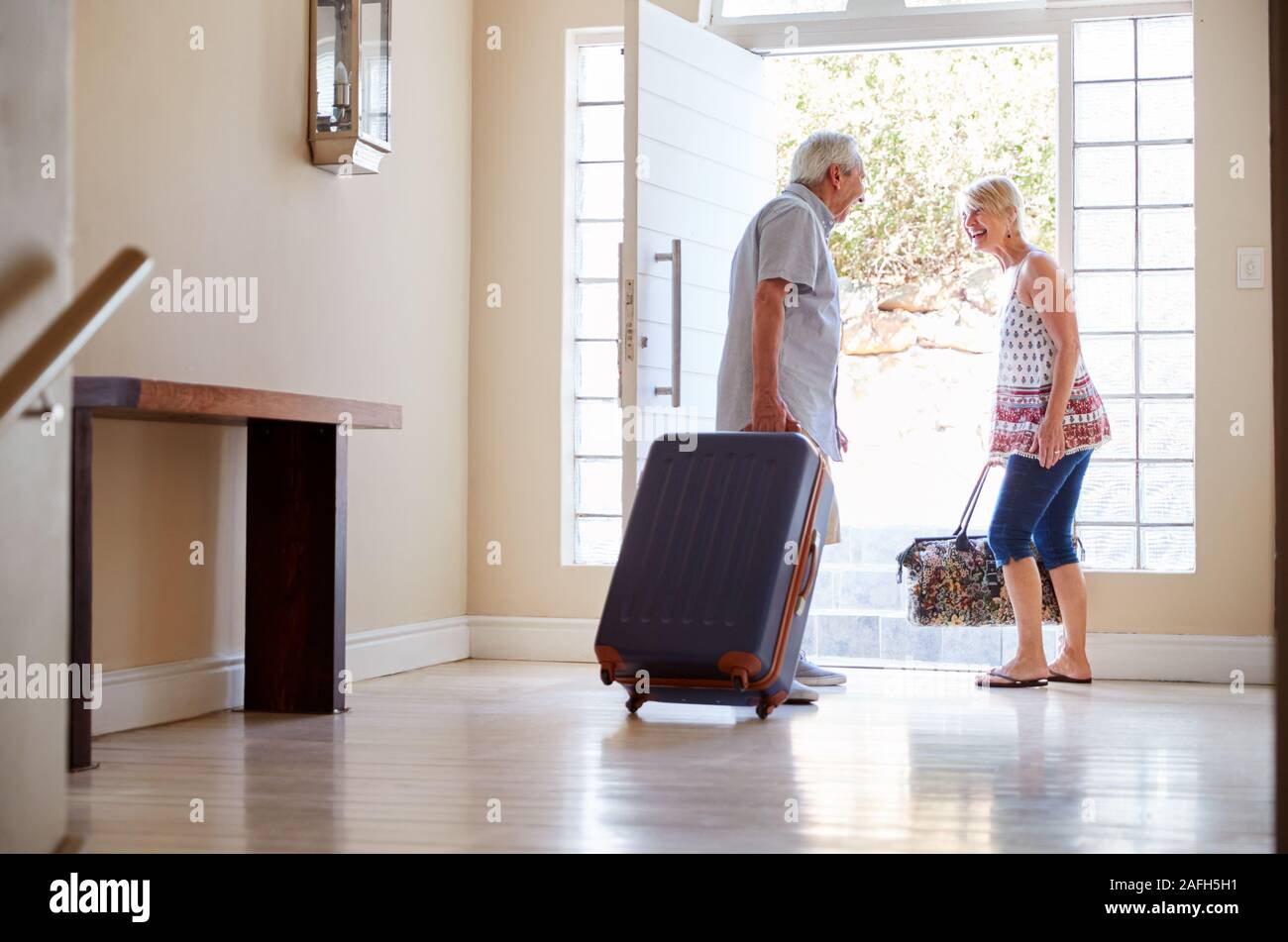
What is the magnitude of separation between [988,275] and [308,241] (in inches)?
197

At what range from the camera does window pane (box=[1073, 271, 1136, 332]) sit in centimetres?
445

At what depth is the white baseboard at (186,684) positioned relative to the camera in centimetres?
298

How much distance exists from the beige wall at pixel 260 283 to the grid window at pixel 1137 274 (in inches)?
82.1

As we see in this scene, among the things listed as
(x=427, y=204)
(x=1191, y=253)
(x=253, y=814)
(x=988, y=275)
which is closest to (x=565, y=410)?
(x=427, y=204)

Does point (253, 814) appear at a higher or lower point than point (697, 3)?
lower

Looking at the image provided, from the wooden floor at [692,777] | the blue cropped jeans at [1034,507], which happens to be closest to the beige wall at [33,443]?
the wooden floor at [692,777]

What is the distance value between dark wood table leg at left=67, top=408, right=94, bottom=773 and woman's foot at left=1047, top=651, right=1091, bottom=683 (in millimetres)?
2671

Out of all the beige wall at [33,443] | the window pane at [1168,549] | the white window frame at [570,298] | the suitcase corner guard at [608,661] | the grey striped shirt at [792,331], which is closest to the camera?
the beige wall at [33,443]

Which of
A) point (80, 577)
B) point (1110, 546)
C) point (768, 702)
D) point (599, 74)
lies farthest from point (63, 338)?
point (1110, 546)

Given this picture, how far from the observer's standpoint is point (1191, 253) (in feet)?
14.5

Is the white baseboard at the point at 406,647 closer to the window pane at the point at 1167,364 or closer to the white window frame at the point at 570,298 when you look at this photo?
the white window frame at the point at 570,298

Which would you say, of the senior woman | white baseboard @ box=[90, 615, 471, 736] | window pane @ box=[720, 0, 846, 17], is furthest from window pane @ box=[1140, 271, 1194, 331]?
white baseboard @ box=[90, 615, 471, 736]

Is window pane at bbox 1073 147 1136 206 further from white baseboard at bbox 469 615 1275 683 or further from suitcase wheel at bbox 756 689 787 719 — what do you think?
suitcase wheel at bbox 756 689 787 719
